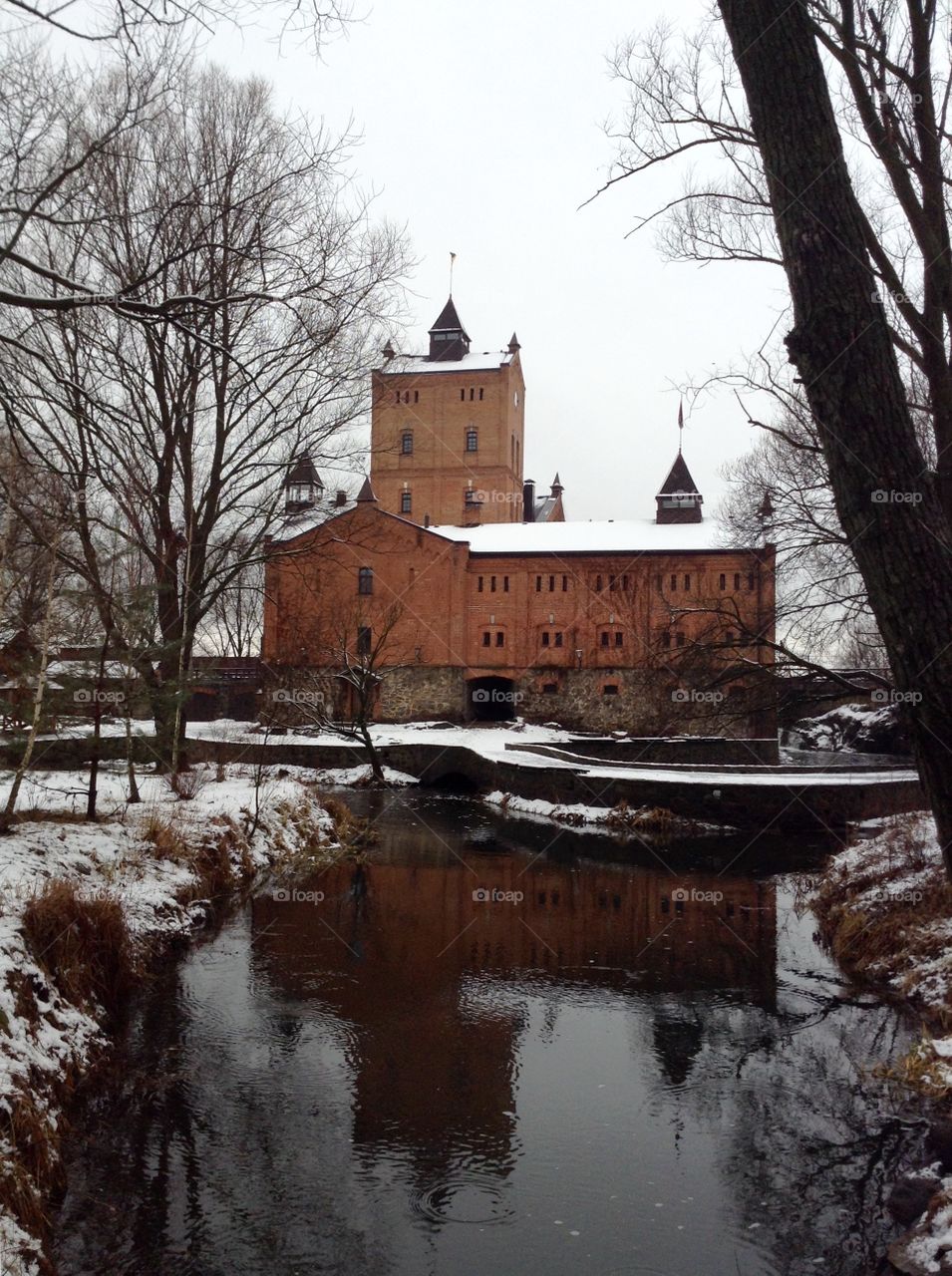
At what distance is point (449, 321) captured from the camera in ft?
170

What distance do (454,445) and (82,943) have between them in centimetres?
4279

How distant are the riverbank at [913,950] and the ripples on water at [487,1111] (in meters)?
0.30

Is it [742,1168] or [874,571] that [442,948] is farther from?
[874,571]

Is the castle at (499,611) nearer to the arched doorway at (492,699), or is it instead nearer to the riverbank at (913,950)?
the arched doorway at (492,699)

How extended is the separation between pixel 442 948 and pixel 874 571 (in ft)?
27.3

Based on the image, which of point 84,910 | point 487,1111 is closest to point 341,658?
point 84,910

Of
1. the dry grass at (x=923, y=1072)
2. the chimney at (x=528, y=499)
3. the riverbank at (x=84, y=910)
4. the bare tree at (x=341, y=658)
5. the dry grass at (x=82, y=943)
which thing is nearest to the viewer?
the riverbank at (x=84, y=910)

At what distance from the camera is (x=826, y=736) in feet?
142

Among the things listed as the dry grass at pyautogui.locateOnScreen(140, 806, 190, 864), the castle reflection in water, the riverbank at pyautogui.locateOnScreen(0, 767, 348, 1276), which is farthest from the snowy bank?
the dry grass at pyautogui.locateOnScreen(140, 806, 190, 864)

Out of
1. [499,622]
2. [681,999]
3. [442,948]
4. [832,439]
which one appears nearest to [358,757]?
[499,622]

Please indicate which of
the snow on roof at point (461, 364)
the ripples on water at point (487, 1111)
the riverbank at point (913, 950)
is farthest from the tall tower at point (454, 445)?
the ripples on water at point (487, 1111)

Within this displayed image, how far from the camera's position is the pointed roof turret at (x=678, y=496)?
4484cm

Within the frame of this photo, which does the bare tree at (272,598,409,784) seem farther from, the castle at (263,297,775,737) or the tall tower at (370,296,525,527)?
the tall tower at (370,296,525,527)

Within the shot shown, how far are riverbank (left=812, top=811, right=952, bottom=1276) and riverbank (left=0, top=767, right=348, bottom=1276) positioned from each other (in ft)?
14.7
